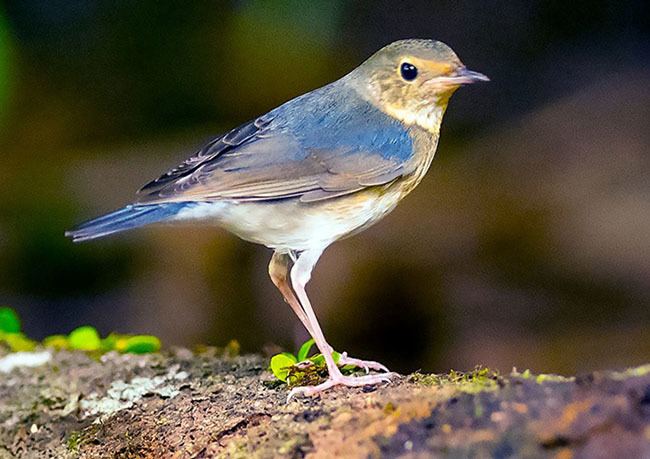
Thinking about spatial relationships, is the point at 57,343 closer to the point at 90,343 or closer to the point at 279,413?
the point at 90,343

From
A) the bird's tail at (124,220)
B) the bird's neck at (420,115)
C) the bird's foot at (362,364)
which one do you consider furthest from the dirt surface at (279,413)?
the bird's neck at (420,115)

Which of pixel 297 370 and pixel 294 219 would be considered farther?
pixel 294 219

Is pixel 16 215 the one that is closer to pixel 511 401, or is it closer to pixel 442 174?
pixel 442 174

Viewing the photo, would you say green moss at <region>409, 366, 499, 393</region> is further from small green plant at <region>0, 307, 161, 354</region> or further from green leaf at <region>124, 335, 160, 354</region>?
green leaf at <region>124, 335, 160, 354</region>

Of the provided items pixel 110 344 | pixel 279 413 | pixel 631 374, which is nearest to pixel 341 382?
pixel 279 413

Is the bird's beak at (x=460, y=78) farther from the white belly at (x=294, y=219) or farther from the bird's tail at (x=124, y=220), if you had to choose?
the bird's tail at (x=124, y=220)

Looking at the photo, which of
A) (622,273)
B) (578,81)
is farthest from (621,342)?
(578,81)
